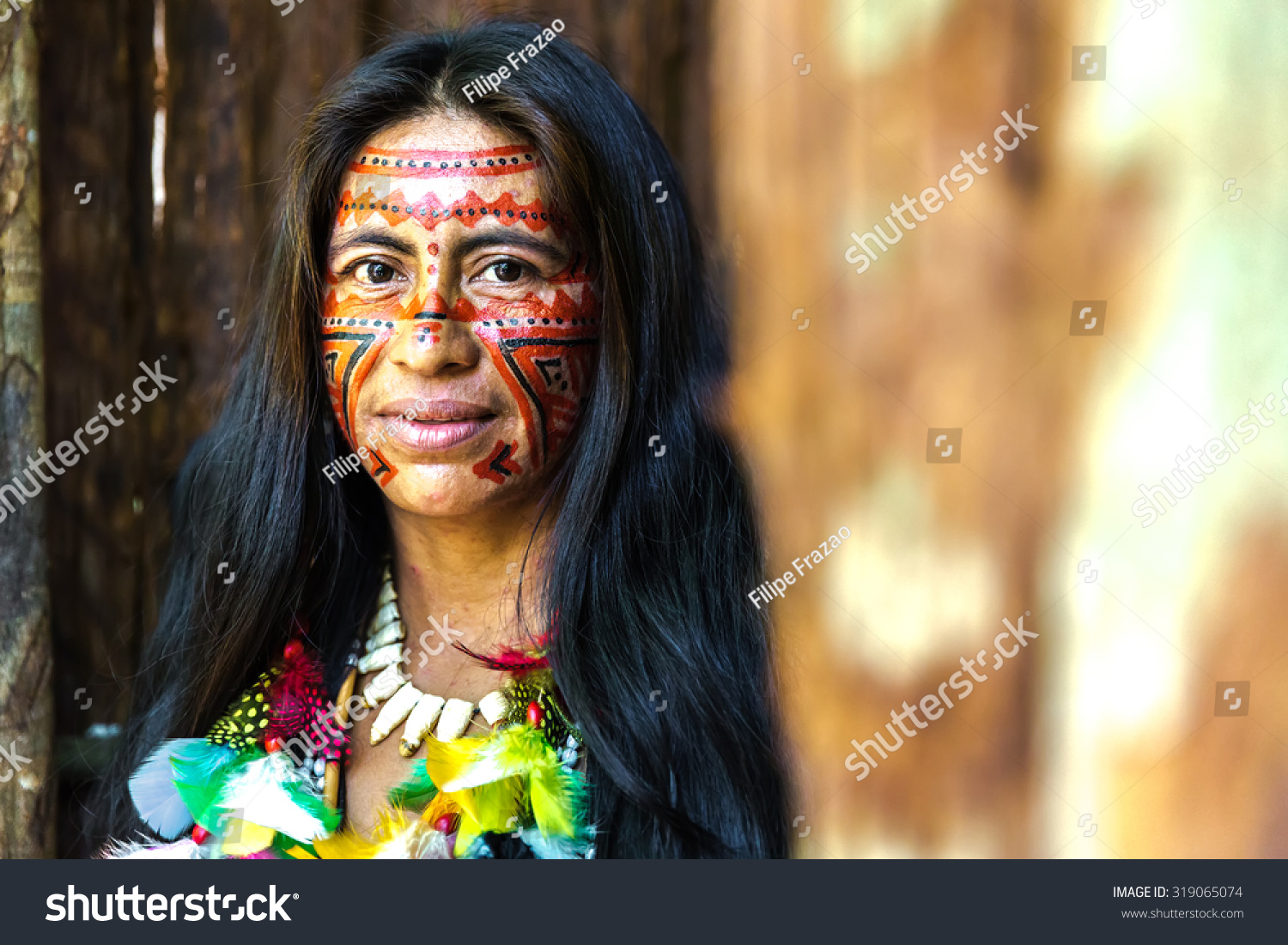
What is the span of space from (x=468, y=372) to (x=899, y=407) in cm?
91

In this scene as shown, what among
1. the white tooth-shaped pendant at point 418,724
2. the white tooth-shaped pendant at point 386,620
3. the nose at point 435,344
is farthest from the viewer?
the white tooth-shaped pendant at point 386,620

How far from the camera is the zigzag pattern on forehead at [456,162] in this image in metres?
1.19

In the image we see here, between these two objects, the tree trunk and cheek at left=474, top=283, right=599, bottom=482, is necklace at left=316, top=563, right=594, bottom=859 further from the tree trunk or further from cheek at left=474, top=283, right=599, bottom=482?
the tree trunk

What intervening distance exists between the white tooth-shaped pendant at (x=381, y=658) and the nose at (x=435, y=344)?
39cm

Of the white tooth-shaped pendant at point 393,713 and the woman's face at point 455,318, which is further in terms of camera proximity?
the white tooth-shaped pendant at point 393,713

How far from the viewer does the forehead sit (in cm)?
119

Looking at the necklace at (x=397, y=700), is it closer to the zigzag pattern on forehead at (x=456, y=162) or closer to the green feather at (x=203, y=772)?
the green feather at (x=203, y=772)

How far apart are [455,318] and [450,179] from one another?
16 centimetres

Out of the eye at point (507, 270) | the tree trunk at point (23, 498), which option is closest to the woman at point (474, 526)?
the eye at point (507, 270)

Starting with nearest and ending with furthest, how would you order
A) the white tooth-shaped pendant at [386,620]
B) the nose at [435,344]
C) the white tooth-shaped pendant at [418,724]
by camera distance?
1. the nose at [435,344]
2. the white tooth-shaped pendant at [418,724]
3. the white tooth-shaped pendant at [386,620]

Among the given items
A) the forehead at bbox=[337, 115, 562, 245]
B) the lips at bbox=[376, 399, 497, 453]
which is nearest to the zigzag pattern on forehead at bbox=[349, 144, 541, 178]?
the forehead at bbox=[337, 115, 562, 245]
